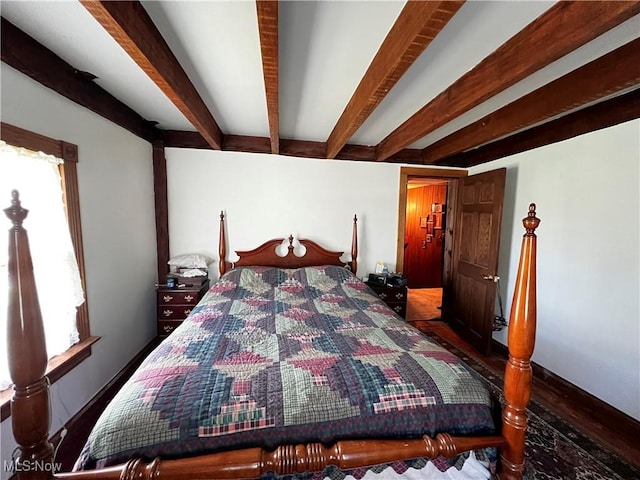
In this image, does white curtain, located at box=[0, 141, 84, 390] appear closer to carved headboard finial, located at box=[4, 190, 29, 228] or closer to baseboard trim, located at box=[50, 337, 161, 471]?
baseboard trim, located at box=[50, 337, 161, 471]

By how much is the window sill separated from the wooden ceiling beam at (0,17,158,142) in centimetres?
164

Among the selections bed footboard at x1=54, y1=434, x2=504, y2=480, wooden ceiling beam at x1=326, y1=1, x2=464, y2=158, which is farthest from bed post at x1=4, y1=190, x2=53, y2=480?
wooden ceiling beam at x1=326, y1=1, x2=464, y2=158

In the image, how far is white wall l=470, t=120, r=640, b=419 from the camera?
6.24 ft

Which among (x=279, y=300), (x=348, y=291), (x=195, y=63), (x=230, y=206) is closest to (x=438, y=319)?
(x=348, y=291)

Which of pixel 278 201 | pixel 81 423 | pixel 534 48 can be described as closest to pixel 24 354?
pixel 81 423

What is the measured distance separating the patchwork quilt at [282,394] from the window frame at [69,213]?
0.75 metres

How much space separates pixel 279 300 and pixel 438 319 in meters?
2.57

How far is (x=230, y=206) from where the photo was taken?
317cm

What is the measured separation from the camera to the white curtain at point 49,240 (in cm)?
148

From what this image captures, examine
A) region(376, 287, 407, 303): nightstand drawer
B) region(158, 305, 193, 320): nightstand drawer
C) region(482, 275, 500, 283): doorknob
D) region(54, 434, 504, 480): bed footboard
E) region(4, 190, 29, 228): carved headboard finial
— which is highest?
region(4, 190, 29, 228): carved headboard finial

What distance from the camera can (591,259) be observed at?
7.06 feet

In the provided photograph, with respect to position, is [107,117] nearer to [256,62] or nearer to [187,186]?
[187,186]

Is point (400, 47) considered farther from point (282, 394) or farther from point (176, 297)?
point (176, 297)

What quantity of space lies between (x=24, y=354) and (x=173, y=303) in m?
2.14
